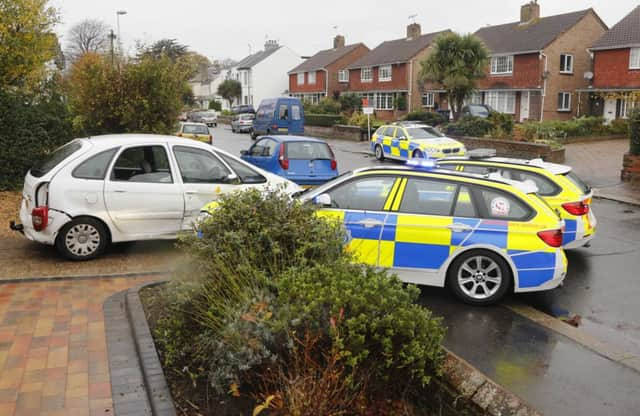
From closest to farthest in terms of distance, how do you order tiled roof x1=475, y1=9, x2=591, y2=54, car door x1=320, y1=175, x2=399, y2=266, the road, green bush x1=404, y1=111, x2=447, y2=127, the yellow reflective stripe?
1. the road
2. car door x1=320, y1=175, x2=399, y2=266
3. the yellow reflective stripe
4. green bush x1=404, y1=111, x2=447, y2=127
5. tiled roof x1=475, y1=9, x2=591, y2=54

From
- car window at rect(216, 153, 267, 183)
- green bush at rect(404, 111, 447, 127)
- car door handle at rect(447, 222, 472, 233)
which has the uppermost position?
green bush at rect(404, 111, 447, 127)

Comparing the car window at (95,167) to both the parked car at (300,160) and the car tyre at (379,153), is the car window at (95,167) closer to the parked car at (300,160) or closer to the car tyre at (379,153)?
the parked car at (300,160)

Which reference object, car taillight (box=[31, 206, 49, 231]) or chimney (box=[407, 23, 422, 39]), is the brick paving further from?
chimney (box=[407, 23, 422, 39])

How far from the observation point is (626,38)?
35875mm

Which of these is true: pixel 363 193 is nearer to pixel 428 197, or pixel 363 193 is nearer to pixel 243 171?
Result: pixel 428 197

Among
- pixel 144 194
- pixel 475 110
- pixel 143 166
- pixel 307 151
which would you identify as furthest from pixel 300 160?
pixel 475 110

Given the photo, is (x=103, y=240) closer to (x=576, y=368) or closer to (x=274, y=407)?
(x=274, y=407)

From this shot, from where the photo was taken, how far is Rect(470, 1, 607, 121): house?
38938 mm

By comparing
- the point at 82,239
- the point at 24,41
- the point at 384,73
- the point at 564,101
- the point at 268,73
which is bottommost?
the point at 82,239

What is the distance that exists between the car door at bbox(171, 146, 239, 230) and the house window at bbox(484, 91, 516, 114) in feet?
119

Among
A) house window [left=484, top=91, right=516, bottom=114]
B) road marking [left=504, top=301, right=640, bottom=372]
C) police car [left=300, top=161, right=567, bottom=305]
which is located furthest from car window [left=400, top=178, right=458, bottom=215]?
house window [left=484, top=91, right=516, bottom=114]

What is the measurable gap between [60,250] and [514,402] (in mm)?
5855

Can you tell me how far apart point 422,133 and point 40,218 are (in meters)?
16.4

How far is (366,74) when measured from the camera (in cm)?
5397
